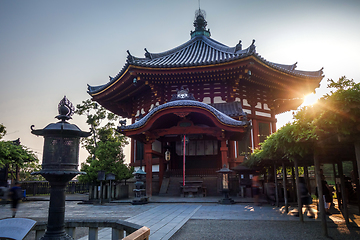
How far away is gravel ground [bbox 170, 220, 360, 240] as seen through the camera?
5918mm

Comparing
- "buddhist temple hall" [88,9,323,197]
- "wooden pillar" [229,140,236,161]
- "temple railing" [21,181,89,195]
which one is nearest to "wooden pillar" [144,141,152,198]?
"buddhist temple hall" [88,9,323,197]

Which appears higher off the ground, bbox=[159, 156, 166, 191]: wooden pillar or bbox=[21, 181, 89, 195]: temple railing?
bbox=[159, 156, 166, 191]: wooden pillar

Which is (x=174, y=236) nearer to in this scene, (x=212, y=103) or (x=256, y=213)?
(x=256, y=213)

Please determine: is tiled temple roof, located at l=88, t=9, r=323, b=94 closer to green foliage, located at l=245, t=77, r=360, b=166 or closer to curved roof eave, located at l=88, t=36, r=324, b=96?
curved roof eave, located at l=88, t=36, r=324, b=96

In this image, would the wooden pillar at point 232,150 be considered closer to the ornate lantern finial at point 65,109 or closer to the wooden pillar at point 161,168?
the wooden pillar at point 161,168

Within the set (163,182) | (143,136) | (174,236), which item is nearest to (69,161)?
(174,236)

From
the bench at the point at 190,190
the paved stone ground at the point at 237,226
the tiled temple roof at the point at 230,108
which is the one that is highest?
the tiled temple roof at the point at 230,108

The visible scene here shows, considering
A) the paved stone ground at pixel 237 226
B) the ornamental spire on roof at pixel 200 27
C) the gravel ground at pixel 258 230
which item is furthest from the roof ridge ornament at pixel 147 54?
the gravel ground at pixel 258 230

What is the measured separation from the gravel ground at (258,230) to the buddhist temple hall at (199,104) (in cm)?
552

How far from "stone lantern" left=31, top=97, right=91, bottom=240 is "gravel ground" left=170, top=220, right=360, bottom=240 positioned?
8.55 feet

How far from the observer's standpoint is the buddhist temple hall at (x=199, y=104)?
13703 millimetres

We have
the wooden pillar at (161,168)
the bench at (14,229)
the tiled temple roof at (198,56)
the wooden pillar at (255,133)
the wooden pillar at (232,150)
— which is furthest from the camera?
the wooden pillar at (255,133)

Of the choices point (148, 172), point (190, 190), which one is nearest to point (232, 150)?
point (190, 190)

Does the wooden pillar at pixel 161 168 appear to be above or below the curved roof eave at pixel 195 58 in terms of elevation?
below
